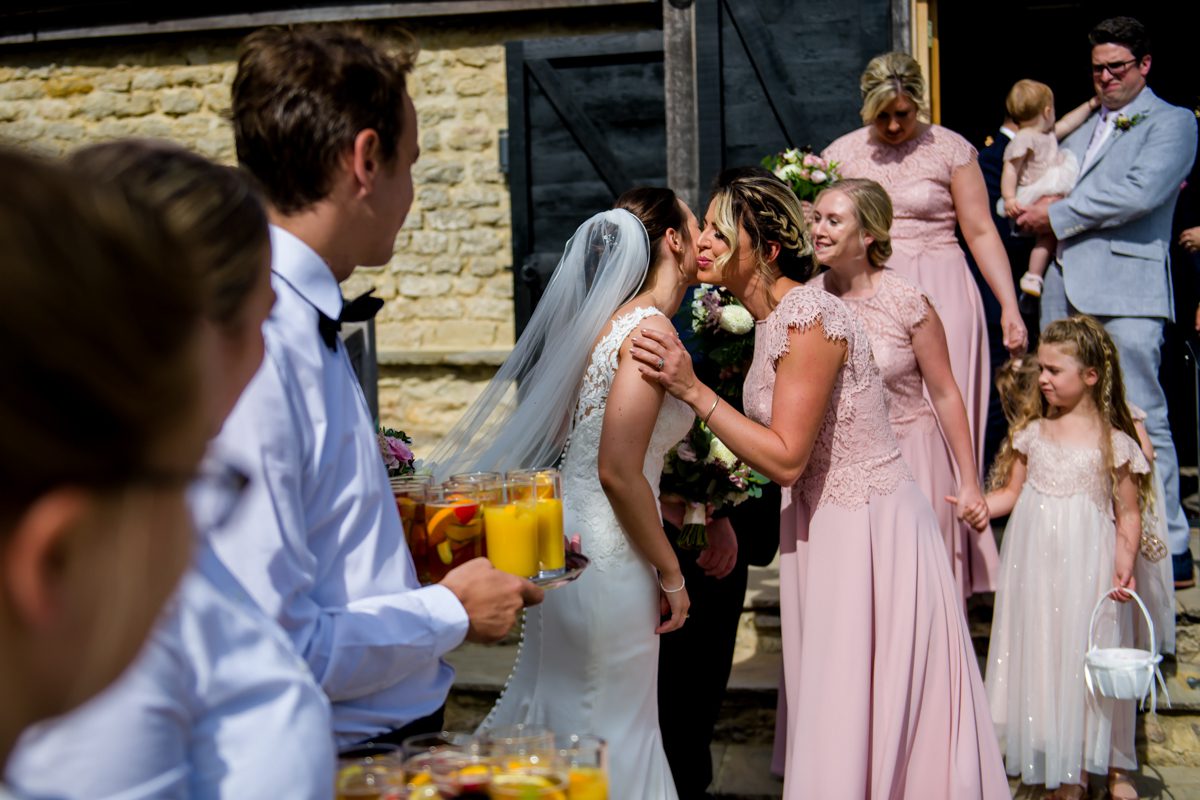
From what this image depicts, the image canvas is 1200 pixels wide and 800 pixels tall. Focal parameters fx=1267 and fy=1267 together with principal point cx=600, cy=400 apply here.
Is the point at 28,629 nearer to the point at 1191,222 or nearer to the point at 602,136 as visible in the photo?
the point at 1191,222

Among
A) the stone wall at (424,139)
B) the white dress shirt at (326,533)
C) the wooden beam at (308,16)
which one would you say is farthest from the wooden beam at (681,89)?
the white dress shirt at (326,533)

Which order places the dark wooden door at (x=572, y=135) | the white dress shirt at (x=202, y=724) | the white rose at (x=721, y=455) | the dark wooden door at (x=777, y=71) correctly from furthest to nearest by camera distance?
the dark wooden door at (x=572, y=135) < the dark wooden door at (x=777, y=71) < the white rose at (x=721, y=455) < the white dress shirt at (x=202, y=724)

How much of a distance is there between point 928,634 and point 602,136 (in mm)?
5391

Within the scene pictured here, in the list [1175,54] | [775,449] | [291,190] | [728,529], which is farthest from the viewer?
[1175,54]

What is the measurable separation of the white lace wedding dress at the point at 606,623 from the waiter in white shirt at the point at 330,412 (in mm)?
1490

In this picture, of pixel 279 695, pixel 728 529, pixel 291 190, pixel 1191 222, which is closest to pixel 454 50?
pixel 1191 222

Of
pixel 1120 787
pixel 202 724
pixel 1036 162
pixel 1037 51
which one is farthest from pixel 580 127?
pixel 202 724

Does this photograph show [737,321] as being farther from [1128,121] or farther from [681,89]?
[681,89]

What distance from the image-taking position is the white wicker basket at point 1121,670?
14.1 ft

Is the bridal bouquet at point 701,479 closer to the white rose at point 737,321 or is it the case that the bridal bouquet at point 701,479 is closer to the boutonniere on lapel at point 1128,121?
the white rose at point 737,321

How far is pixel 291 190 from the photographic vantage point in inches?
76.3

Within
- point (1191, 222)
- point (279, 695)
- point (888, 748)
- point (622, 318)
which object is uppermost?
point (1191, 222)
